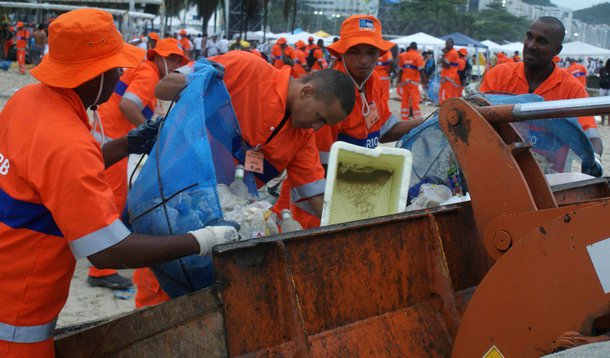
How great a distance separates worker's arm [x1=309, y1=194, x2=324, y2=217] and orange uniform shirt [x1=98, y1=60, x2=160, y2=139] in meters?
2.03

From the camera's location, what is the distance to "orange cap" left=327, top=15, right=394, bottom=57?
14.3 feet

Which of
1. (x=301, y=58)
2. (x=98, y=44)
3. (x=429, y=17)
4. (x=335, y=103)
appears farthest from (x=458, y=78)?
(x=429, y=17)

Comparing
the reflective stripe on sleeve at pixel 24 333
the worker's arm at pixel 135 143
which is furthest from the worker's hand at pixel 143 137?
the reflective stripe on sleeve at pixel 24 333

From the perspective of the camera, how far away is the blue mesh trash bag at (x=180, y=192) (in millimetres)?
2412

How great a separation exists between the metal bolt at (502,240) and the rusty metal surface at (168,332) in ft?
2.99

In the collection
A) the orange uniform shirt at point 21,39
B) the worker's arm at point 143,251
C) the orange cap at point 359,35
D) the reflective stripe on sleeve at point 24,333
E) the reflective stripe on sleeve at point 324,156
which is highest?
the orange cap at point 359,35

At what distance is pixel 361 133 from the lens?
4426mm

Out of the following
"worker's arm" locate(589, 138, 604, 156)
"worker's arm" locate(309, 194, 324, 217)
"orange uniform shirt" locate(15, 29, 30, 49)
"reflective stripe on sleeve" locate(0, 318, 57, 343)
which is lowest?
"orange uniform shirt" locate(15, 29, 30, 49)

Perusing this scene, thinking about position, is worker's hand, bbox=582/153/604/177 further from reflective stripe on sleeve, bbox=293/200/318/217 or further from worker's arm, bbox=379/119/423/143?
reflective stripe on sleeve, bbox=293/200/318/217

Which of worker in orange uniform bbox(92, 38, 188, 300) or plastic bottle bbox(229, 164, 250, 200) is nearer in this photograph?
plastic bottle bbox(229, 164, 250, 200)

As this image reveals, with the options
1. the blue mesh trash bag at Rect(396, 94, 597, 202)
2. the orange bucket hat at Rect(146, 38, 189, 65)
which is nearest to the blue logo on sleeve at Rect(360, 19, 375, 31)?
the blue mesh trash bag at Rect(396, 94, 597, 202)

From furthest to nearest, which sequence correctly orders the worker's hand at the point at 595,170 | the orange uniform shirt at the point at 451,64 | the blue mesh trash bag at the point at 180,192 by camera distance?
the orange uniform shirt at the point at 451,64 → the worker's hand at the point at 595,170 → the blue mesh trash bag at the point at 180,192

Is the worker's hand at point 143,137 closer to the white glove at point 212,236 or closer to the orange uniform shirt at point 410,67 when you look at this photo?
the white glove at point 212,236

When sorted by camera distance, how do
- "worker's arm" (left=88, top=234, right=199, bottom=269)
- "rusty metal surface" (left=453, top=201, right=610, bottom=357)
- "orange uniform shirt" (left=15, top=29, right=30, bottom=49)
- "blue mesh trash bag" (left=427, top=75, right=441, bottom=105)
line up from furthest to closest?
"orange uniform shirt" (left=15, top=29, right=30, bottom=49), "blue mesh trash bag" (left=427, top=75, right=441, bottom=105), "worker's arm" (left=88, top=234, right=199, bottom=269), "rusty metal surface" (left=453, top=201, right=610, bottom=357)
